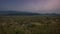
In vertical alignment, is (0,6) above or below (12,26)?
above

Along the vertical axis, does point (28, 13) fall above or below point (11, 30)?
above

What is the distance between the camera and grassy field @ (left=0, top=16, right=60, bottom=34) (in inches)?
87.1

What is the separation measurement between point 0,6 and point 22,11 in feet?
1.44

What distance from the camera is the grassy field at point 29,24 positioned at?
2213 millimetres

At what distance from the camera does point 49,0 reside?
2.33 meters

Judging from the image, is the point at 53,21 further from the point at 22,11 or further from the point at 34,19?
the point at 22,11

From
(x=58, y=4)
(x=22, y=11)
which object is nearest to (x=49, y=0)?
(x=58, y=4)

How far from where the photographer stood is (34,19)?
7.61 feet

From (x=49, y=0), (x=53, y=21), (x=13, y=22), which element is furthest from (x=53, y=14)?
(x=13, y=22)

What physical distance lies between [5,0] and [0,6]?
0.50ft

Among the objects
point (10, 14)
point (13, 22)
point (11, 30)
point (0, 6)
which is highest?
point (0, 6)

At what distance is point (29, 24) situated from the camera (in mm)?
2238

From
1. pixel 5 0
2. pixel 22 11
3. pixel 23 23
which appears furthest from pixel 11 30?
pixel 5 0

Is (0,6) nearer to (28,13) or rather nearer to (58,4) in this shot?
(28,13)
